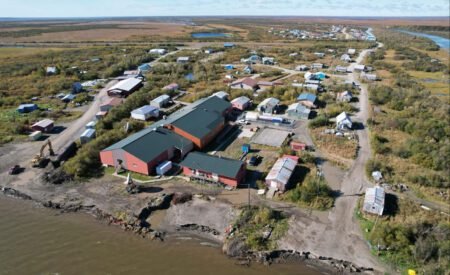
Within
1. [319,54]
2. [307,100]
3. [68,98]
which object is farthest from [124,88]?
[319,54]

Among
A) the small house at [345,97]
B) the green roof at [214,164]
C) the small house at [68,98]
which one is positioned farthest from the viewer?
the small house at [68,98]

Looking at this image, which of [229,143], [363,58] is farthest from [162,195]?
[363,58]

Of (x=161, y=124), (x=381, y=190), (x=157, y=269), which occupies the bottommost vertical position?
(x=157, y=269)

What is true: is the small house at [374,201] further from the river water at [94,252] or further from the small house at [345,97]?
the small house at [345,97]

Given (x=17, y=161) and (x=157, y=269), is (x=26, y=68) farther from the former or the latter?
(x=157, y=269)

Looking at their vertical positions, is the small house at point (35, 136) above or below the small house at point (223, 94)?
below

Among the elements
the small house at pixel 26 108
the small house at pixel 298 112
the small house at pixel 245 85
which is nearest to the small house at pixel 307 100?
the small house at pixel 298 112

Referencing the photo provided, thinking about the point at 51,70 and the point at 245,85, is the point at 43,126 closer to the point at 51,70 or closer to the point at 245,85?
the point at 245,85
